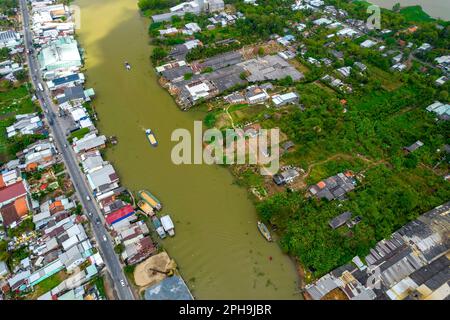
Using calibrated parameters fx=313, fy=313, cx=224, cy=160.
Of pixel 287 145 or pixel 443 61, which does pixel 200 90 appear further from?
pixel 443 61

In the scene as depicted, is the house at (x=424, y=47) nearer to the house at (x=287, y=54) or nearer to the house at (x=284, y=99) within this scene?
the house at (x=287, y=54)

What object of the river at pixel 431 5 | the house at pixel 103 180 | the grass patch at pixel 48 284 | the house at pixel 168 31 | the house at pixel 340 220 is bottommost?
the grass patch at pixel 48 284

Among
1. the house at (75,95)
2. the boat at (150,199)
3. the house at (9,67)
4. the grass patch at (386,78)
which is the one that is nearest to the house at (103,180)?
the boat at (150,199)

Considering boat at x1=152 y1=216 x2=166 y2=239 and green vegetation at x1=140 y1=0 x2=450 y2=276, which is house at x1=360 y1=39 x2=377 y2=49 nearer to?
green vegetation at x1=140 y1=0 x2=450 y2=276

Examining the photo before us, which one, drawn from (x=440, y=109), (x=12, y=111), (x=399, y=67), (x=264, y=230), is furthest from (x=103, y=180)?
(x=399, y=67)

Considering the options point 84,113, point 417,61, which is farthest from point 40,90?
point 417,61

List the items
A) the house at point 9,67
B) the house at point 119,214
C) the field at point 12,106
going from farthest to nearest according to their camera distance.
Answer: the house at point 9,67
the field at point 12,106
the house at point 119,214

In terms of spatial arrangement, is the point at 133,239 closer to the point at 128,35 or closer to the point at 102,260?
the point at 102,260
